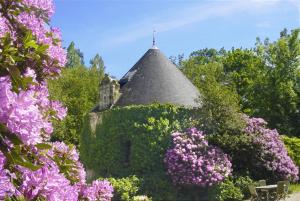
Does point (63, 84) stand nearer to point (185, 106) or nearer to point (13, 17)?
point (185, 106)

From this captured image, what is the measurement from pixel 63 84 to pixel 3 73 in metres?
43.2

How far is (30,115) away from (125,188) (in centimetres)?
1681

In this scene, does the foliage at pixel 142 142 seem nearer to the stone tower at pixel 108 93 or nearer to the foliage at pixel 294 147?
the stone tower at pixel 108 93

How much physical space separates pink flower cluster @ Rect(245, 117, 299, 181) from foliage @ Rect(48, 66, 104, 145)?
20411 mm

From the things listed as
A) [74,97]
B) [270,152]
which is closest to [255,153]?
[270,152]

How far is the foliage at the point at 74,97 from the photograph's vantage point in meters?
40.3

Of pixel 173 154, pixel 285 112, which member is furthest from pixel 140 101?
pixel 285 112

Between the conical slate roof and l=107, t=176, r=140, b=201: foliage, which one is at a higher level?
the conical slate roof

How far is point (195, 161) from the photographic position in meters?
19.8

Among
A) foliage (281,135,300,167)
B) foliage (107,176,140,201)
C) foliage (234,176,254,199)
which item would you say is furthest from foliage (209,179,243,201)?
foliage (281,135,300,167)

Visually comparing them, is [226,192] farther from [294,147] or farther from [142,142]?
[294,147]

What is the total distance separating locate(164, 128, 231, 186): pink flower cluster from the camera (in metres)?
19.7

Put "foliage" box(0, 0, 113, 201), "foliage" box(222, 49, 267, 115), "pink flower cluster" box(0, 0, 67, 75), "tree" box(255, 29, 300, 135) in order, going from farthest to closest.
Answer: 1. "foliage" box(222, 49, 267, 115)
2. "tree" box(255, 29, 300, 135)
3. "pink flower cluster" box(0, 0, 67, 75)
4. "foliage" box(0, 0, 113, 201)

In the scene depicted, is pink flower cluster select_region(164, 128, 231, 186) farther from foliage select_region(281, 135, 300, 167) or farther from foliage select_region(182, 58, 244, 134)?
foliage select_region(281, 135, 300, 167)
